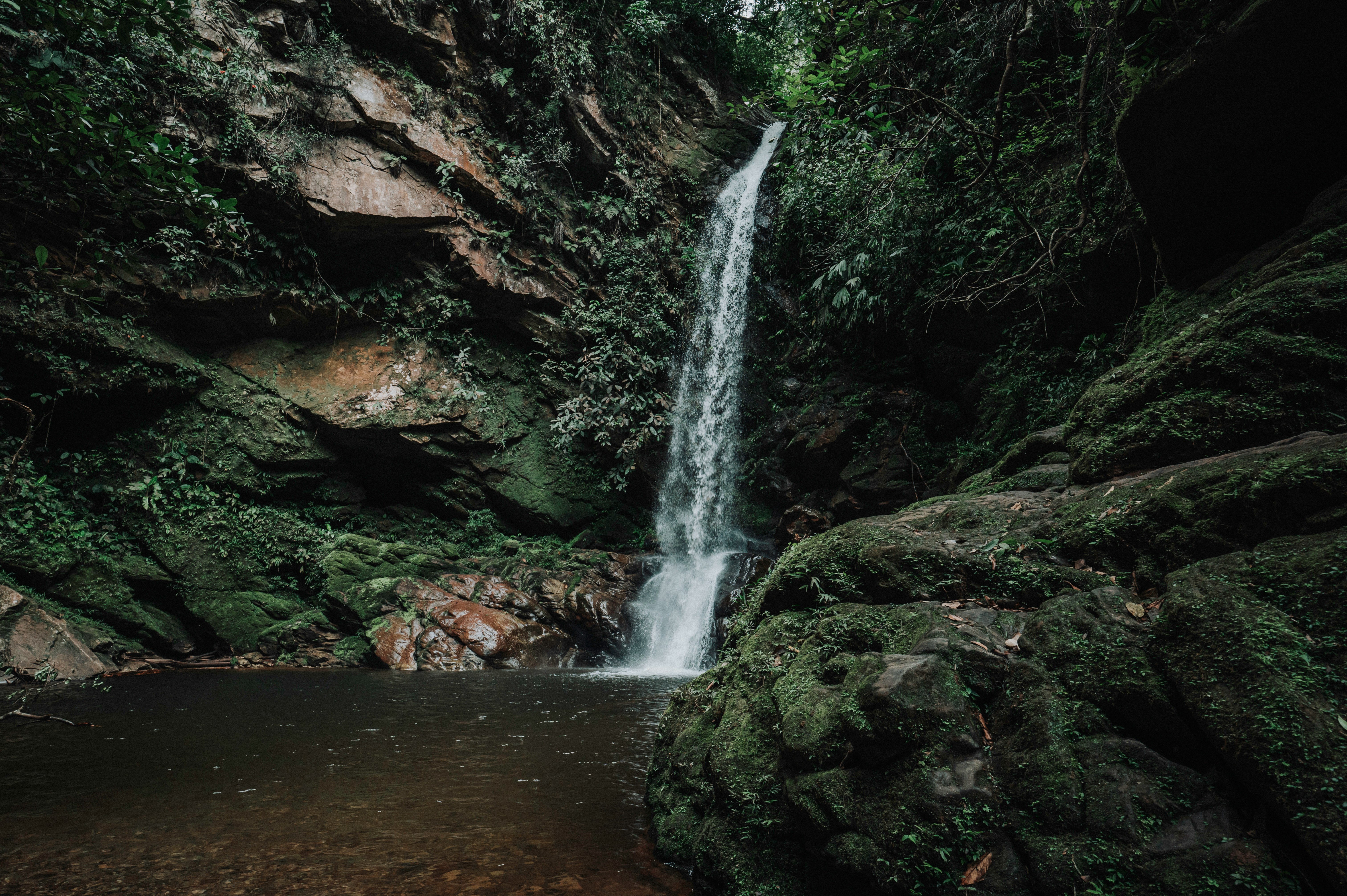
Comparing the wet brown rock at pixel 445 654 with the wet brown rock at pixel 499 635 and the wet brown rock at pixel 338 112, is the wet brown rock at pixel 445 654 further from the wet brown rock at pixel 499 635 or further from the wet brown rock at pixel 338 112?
the wet brown rock at pixel 338 112

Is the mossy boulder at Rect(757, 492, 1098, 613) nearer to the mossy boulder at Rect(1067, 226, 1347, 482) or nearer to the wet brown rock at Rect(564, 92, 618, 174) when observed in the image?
the mossy boulder at Rect(1067, 226, 1347, 482)

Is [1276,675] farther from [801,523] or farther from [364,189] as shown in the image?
[364,189]

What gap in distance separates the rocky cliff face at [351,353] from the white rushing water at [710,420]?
2.06ft

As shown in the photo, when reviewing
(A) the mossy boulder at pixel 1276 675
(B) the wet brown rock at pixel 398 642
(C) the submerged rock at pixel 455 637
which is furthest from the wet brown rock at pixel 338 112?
(A) the mossy boulder at pixel 1276 675

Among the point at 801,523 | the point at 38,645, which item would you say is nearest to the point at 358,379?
the point at 38,645

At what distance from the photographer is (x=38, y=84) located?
265 centimetres

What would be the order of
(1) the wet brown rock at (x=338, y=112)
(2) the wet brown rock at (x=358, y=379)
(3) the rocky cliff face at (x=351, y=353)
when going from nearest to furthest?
(3) the rocky cliff face at (x=351, y=353) → (1) the wet brown rock at (x=338, y=112) → (2) the wet brown rock at (x=358, y=379)

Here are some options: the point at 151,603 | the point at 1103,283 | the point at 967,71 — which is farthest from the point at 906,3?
the point at 151,603

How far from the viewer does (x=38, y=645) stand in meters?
6.51

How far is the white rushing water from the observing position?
11.2 m

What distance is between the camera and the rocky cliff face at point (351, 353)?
8.30m

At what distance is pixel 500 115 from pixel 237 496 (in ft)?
27.3

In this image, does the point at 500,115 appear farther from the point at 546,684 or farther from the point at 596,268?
the point at 546,684

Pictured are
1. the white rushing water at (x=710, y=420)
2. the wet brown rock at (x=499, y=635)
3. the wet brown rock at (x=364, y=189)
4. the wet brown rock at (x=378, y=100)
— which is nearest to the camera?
the wet brown rock at (x=499, y=635)
